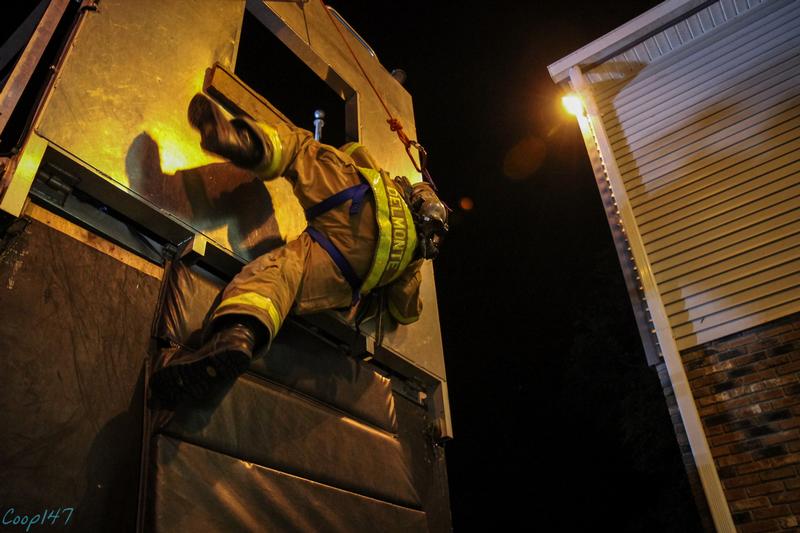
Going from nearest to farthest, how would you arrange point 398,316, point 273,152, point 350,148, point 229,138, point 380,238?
point 229,138 → point 273,152 → point 380,238 → point 350,148 → point 398,316

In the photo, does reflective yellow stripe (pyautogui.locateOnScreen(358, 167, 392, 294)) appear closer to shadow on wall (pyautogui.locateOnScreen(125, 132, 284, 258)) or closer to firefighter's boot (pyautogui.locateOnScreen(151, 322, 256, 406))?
shadow on wall (pyautogui.locateOnScreen(125, 132, 284, 258))

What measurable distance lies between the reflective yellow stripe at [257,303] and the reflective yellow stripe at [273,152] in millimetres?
776

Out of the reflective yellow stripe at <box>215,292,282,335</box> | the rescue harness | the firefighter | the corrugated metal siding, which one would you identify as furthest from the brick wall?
the reflective yellow stripe at <box>215,292,282,335</box>

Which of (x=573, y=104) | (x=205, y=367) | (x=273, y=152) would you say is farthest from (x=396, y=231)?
(x=573, y=104)

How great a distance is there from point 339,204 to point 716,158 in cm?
537

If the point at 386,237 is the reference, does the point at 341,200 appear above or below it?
above

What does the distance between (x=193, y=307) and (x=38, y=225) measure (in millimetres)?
763

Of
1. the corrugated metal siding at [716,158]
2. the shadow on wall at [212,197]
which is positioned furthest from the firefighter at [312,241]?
the corrugated metal siding at [716,158]

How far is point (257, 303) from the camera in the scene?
8.69 feet

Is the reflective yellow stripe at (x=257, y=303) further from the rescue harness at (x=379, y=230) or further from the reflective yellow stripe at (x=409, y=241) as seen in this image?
the reflective yellow stripe at (x=409, y=241)

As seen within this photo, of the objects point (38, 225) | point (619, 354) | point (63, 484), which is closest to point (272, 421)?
point (63, 484)

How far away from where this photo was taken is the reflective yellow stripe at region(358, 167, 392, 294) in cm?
328

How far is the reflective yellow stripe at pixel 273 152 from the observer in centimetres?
313

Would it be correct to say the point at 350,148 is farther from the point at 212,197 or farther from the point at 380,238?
the point at 212,197
